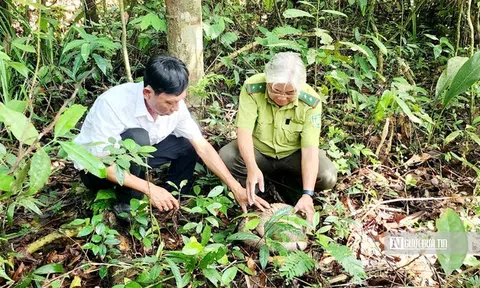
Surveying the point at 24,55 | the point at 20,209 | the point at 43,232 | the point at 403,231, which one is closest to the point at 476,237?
the point at 403,231

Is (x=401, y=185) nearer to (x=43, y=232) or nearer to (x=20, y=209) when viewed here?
(x=43, y=232)

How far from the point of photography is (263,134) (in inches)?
128

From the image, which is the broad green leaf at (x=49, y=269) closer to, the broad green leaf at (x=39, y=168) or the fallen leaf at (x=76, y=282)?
the fallen leaf at (x=76, y=282)

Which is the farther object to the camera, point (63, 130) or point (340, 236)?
point (340, 236)

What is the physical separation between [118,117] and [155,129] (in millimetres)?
272

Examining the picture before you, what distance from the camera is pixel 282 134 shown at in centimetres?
321

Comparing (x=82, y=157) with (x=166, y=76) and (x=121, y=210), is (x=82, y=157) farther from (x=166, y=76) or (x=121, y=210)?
(x=121, y=210)

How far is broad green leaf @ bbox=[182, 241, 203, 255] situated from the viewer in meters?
2.12

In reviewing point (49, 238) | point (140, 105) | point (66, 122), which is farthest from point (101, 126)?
point (66, 122)

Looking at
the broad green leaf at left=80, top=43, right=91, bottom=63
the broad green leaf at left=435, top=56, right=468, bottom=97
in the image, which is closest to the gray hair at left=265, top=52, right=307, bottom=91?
the broad green leaf at left=435, top=56, right=468, bottom=97

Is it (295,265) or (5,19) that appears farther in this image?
(5,19)

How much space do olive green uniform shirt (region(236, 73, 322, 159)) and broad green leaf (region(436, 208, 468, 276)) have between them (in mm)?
1499

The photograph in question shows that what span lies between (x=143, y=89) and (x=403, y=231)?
1.82 metres

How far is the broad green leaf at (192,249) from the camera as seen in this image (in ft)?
6.94
